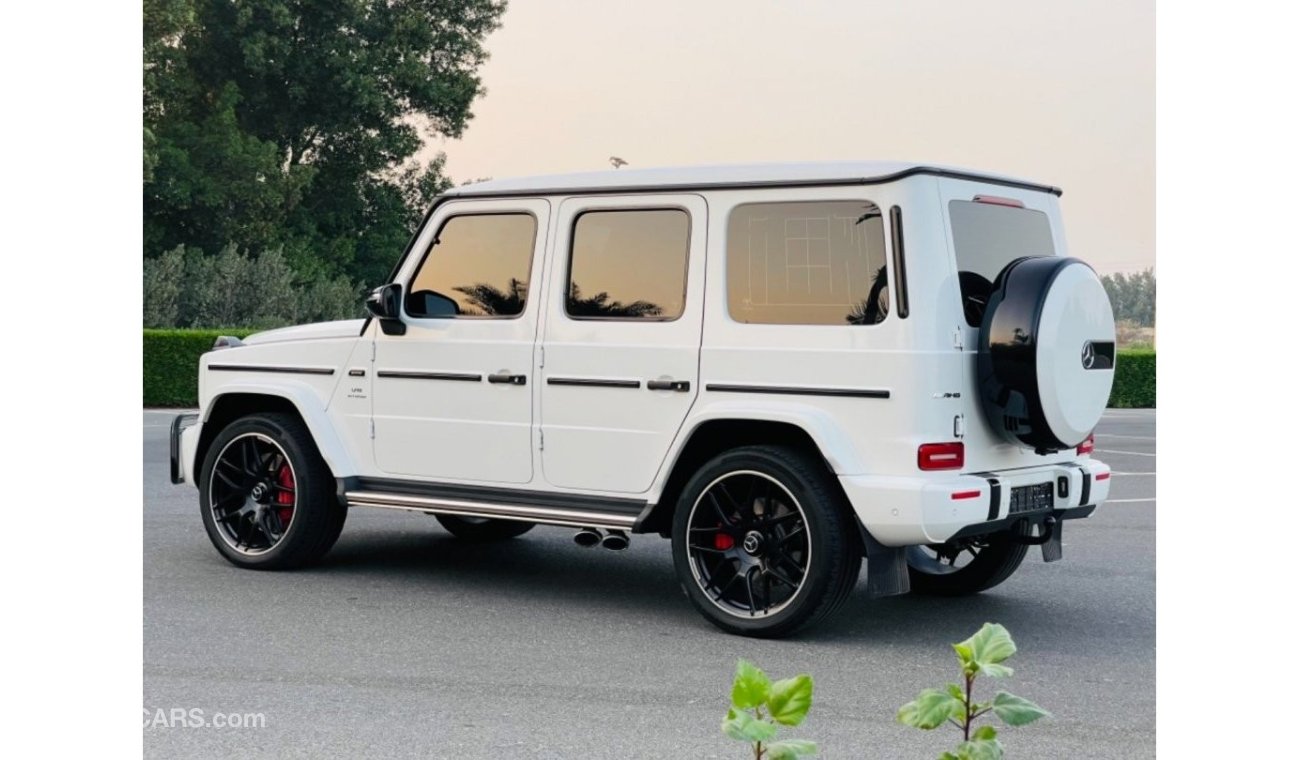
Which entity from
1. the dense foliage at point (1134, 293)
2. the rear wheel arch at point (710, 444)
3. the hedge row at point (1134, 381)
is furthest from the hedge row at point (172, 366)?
the rear wheel arch at point (710, 444)

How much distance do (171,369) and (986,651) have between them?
23.5m

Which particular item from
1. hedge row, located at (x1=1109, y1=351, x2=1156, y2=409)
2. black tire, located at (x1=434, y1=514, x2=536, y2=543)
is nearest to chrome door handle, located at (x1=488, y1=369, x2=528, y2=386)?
black tire, located at (x1=434, y1=514, x2=536, y2=543)

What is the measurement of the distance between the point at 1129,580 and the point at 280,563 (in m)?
4.68

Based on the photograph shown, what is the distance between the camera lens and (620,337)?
7617 millimetres

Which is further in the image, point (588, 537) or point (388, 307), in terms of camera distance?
point (388, 307)

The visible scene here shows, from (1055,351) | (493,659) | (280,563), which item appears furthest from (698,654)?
(280,563)

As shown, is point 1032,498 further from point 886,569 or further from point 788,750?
point 788,750

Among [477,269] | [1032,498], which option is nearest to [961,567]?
[1032,498]

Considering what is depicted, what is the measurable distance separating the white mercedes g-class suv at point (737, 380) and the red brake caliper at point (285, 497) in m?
0.03

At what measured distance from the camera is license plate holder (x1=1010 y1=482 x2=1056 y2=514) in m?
7.17

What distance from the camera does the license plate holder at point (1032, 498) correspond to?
7168mm

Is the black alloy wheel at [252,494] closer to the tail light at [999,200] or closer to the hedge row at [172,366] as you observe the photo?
the tail light at [999,200]

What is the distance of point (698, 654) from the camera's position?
22.9 feet

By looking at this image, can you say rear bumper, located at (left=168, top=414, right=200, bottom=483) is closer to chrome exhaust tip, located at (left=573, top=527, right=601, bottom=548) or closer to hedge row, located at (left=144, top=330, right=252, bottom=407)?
chrome exhaust tip, located at (left=573, top=527, right=601, bottom=548)
